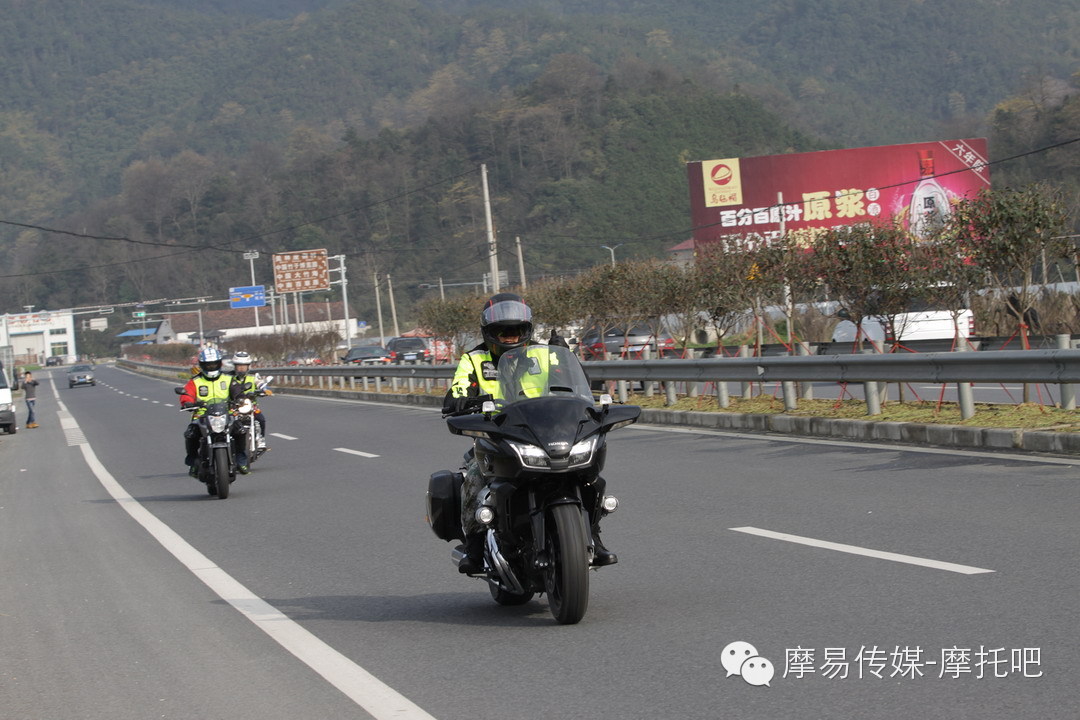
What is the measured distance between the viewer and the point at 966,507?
9.12 meters

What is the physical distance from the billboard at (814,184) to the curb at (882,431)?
136ft

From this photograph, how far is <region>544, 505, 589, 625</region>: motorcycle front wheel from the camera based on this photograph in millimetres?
5898

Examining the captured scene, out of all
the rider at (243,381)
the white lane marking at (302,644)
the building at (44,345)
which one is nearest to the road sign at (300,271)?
the rider at (243,381)

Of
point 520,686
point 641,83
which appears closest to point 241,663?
point 520,686

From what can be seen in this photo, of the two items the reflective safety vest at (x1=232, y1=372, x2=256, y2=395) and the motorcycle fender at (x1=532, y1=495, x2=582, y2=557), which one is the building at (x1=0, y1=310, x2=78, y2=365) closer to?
the reflective safety vest at (x1=232, y1=372, x2=256, y2=395)

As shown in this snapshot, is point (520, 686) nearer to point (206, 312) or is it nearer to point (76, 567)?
point (76, 567)

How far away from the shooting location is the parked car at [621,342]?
31.4 m

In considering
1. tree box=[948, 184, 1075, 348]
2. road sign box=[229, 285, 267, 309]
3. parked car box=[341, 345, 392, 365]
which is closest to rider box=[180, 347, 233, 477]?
tree box=[948, 184, 1075, 348]

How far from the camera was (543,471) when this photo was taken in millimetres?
5840

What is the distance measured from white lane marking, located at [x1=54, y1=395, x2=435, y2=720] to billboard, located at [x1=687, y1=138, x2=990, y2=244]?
5130 centimetres

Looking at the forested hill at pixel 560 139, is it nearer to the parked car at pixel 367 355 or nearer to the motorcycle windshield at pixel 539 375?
the parked car at pixel 367 355

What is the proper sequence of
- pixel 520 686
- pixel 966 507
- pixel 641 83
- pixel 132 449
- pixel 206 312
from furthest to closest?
pixel 206 312, pixel 641 83, pixel 132 449, pixel 966 507, pixel 520 686

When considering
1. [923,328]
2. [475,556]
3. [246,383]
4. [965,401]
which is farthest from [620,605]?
[923,328]

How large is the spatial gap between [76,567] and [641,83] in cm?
10898
